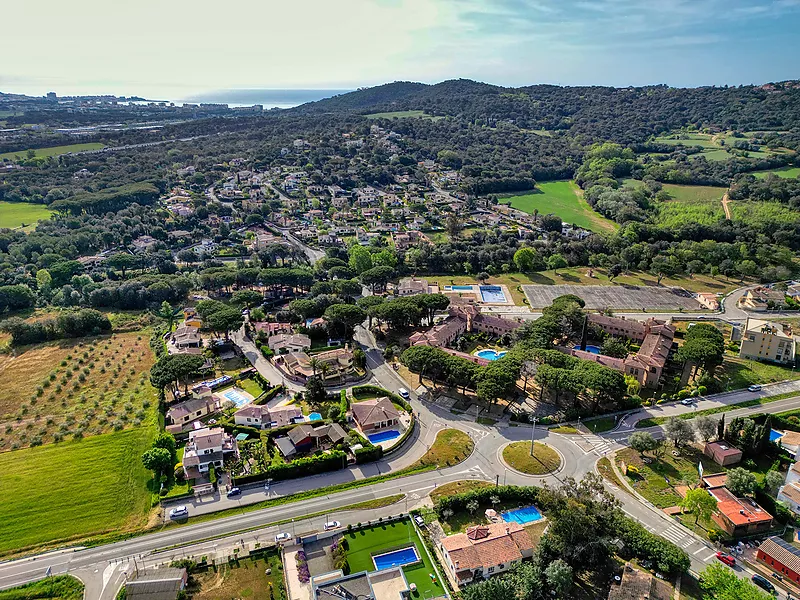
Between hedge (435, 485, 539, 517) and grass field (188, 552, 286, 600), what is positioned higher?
hedge (435, 485, 539, 517)

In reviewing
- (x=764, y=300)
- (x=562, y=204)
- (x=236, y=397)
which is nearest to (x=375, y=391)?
(x=236, y=397)

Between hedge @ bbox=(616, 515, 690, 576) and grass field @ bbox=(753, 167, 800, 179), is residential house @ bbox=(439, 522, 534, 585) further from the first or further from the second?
grass field @ bbox=(753, 167, 800, 179)

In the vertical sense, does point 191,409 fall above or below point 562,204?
below

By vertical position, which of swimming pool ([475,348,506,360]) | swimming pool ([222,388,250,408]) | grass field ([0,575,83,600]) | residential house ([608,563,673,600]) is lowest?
grass field ([0,575,83,600])

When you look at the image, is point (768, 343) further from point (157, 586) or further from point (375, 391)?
point (157, 586)

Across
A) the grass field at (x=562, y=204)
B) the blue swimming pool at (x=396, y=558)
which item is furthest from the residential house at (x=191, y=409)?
the grass field at (x=562, y=204)

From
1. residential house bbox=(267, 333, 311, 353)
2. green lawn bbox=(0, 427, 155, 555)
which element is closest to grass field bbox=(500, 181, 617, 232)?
residential house bbox=(267, 333, 311, 353)
